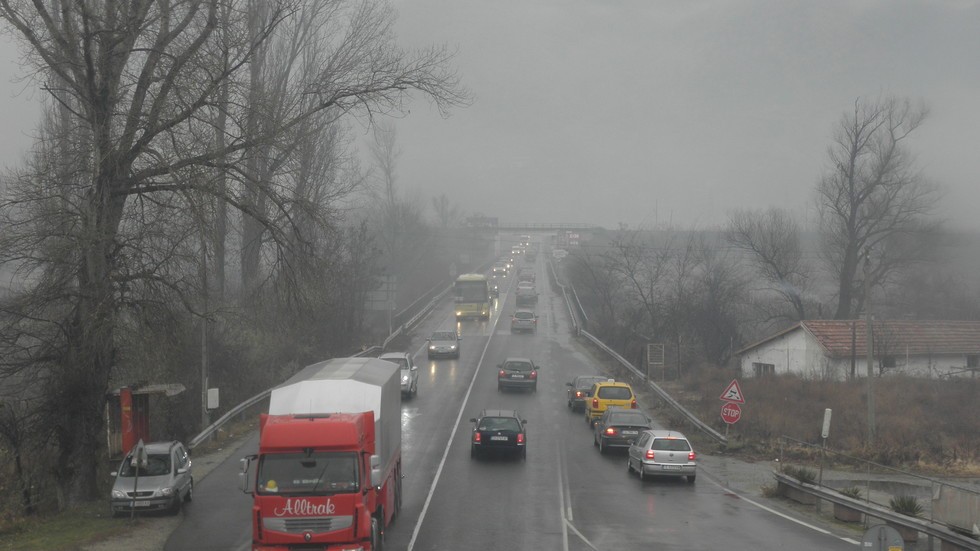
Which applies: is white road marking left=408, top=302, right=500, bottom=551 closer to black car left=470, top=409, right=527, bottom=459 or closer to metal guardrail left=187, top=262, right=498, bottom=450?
black car left=470, top=409, right=527, bottom=459

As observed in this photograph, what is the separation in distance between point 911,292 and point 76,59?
63795 millimetres

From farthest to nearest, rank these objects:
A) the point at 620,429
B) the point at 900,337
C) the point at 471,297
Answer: the point at 471,297
the point at 900,337
the point at 620,429

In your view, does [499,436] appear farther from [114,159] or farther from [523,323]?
[523,323]

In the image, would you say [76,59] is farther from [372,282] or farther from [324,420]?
[372,282]

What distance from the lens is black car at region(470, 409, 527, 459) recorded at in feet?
89.0

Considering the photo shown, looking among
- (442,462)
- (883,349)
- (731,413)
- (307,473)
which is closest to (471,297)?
(883,349)

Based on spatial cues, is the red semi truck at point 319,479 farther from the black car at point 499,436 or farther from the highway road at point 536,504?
the black car at point 499,436

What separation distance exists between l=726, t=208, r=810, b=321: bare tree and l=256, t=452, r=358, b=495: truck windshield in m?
49.4

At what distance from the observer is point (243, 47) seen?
768 inches

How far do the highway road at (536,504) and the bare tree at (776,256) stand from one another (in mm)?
28482

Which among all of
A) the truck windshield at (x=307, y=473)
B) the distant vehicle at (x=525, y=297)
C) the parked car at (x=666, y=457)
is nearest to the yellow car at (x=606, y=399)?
the parked car at (x=666, y=457)

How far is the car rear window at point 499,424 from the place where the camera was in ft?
89.7

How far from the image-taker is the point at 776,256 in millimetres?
63031

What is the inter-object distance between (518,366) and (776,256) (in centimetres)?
2820
